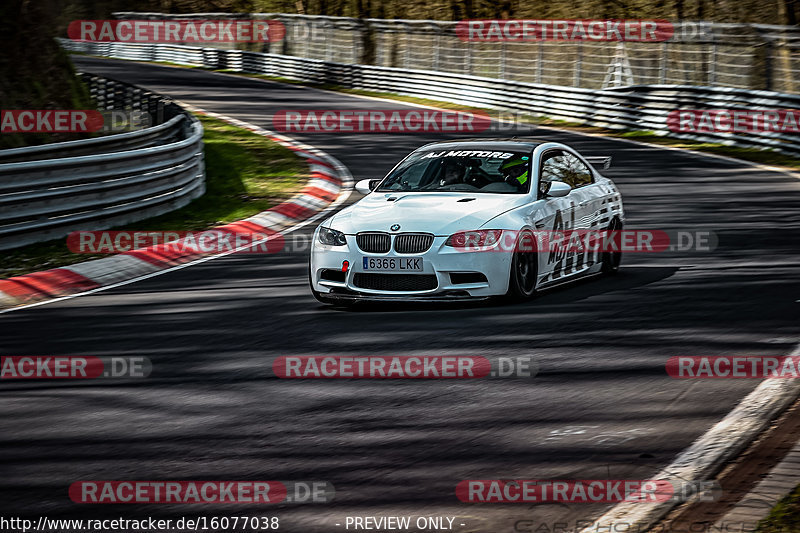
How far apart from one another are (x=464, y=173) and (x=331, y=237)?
1.55 m

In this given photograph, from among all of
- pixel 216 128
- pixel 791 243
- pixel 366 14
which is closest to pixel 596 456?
pixel 791 243

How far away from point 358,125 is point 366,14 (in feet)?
101

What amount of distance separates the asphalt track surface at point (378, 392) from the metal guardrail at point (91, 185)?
233cm

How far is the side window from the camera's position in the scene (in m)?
11.0

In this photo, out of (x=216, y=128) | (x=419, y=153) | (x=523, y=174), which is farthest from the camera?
(x=216, y=128)

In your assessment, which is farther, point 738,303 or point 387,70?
point 387,70

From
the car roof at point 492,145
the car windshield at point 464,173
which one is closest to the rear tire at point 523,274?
the car windshield at point 464,173

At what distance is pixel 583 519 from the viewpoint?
195 inches

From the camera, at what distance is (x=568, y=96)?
30109 millimetres

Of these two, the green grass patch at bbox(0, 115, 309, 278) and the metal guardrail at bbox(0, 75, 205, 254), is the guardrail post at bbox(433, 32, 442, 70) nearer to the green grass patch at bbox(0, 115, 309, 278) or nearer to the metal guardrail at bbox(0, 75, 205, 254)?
the green grass patch at bbox(0, 115, 309, 278)

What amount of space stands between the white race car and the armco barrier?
12.9 meters

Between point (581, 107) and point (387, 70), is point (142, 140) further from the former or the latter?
point (387, 70)

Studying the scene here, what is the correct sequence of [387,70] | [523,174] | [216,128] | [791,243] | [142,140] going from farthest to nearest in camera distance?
1. [387,70]
2. [216,128]
3. [142,140]
4. [791,243]
5. [523,174]

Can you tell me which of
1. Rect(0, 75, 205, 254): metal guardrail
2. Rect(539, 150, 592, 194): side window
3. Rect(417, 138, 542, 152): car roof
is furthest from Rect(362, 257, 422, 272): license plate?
Rect(0, 75, 205, 254): metal guardrail
